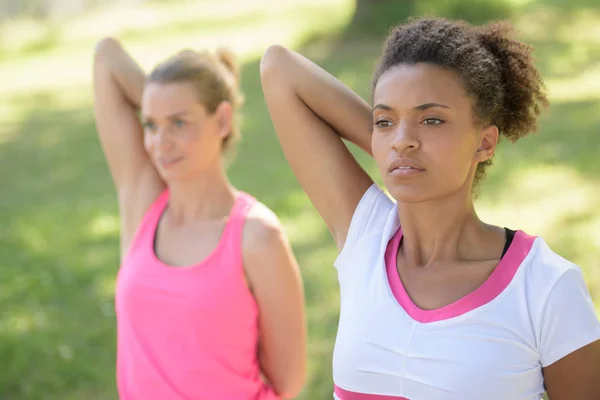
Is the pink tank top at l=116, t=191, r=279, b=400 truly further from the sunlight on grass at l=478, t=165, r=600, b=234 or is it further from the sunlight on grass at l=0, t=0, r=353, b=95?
the sunlight on grass at l=0, t=0, r=353, b=95

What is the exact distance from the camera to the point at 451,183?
2.02 m

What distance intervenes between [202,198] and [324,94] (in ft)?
2.01

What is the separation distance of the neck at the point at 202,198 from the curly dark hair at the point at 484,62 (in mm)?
794

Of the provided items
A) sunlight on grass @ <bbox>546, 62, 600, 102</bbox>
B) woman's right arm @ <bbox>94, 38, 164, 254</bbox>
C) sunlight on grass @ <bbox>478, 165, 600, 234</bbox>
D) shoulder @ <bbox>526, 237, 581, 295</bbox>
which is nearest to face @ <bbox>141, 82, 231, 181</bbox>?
woman's right arm @ <bbox>94, 38, 164, 254</bbox>

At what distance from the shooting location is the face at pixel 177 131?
A: 9.06 feet

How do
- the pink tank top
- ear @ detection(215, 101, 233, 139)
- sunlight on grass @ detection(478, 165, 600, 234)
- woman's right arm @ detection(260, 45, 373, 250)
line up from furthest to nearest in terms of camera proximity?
sunlight on grass @ detection(478, 165, 600, 234), ear @ detection(215, 101, 233, 139), the pink tank top, woman's right arm @ detection(260, 45, 373, 250)

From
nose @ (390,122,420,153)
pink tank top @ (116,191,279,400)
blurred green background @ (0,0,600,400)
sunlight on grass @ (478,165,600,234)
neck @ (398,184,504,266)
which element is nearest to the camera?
nose @ (390,122,420,153)

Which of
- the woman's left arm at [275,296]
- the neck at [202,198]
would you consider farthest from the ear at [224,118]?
the woman's left arm at [275,296]

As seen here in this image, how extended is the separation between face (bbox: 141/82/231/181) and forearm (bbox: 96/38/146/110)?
342 mm

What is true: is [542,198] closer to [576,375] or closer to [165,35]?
[576,375]

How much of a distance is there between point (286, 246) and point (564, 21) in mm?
10454

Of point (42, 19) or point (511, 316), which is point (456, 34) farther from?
point (42, 19)

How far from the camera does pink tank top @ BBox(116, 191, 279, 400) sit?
262 centimetres

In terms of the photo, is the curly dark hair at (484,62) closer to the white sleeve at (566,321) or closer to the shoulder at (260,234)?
the white sleeve at (566,321)
